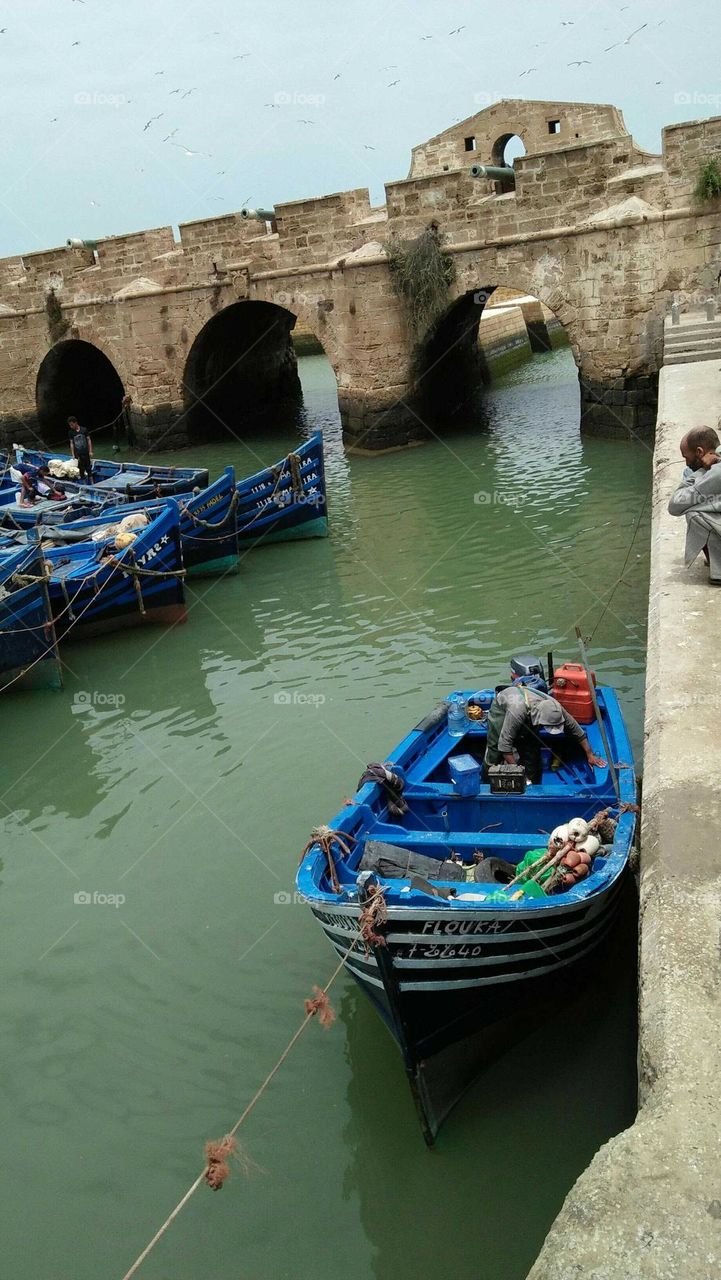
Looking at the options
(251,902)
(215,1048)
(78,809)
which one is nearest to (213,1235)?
(215,1048)

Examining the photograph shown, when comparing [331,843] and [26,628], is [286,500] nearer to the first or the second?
[26,628]

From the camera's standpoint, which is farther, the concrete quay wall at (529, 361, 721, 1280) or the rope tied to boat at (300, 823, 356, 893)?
the rope tied to boat at (300, 823, 356, 893)

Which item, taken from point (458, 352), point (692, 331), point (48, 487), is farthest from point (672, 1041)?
point (458, 352)

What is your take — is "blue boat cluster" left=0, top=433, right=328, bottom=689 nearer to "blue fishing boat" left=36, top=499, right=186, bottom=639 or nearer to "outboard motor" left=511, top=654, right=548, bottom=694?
"blue fishing boat" left=36, top=499, right=186, bottom=639

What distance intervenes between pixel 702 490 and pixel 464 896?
2.79 meters

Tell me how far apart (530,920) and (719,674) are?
5.25 ft

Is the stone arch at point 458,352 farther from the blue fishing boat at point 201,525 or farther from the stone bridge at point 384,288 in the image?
the blue fishing boat at point 201,525

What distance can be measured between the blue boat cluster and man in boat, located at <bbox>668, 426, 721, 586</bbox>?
6.09 m

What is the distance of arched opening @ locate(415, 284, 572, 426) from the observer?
60.7ft

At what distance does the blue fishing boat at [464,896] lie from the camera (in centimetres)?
418

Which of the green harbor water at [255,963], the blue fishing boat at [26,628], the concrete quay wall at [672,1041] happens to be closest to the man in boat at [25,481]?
the green harbor water at [255,963]

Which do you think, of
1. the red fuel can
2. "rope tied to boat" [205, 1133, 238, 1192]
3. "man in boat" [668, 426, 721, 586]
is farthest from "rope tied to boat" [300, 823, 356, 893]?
"man in boat" [668, 426, 721, 586]

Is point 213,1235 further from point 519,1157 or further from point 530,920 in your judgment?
point 530,920

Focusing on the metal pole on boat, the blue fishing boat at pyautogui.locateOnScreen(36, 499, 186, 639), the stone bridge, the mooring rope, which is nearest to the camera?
the metal pole on boat
